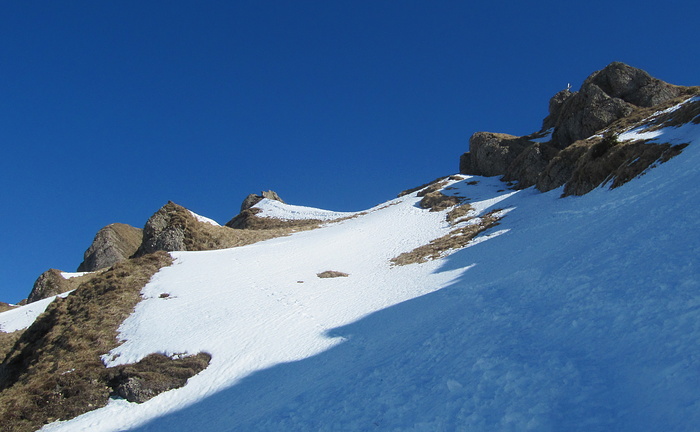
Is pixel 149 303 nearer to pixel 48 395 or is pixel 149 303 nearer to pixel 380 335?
pixel 48 395

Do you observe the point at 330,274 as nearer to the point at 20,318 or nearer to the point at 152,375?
the point at 152,375

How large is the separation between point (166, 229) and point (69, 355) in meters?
21.4

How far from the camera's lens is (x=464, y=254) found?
24891 mm

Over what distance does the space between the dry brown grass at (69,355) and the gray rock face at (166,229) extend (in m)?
9.40

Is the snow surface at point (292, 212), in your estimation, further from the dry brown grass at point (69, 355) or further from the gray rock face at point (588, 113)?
the dry brown grass at point (69, 355)

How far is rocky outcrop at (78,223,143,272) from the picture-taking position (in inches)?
2172

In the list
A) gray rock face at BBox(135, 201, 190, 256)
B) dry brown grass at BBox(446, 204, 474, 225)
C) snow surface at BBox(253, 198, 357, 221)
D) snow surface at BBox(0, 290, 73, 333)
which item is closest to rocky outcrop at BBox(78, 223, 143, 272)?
gray rock face at BBox(135, 201, 190, 256)

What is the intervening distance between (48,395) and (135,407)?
435 centimetres

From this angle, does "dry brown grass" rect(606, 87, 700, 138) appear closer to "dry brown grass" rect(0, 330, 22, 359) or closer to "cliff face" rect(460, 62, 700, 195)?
"cliff face" rect(460, 62, 700, 195)

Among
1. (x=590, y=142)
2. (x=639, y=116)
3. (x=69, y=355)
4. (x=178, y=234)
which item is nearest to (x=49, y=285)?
(x=178, y=234)

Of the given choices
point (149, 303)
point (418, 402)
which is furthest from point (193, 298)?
point (418, 402)

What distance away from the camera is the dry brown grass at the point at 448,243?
28.5 meters

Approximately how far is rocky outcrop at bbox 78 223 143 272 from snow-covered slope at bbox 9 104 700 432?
35314mm

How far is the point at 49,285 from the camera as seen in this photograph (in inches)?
1692
